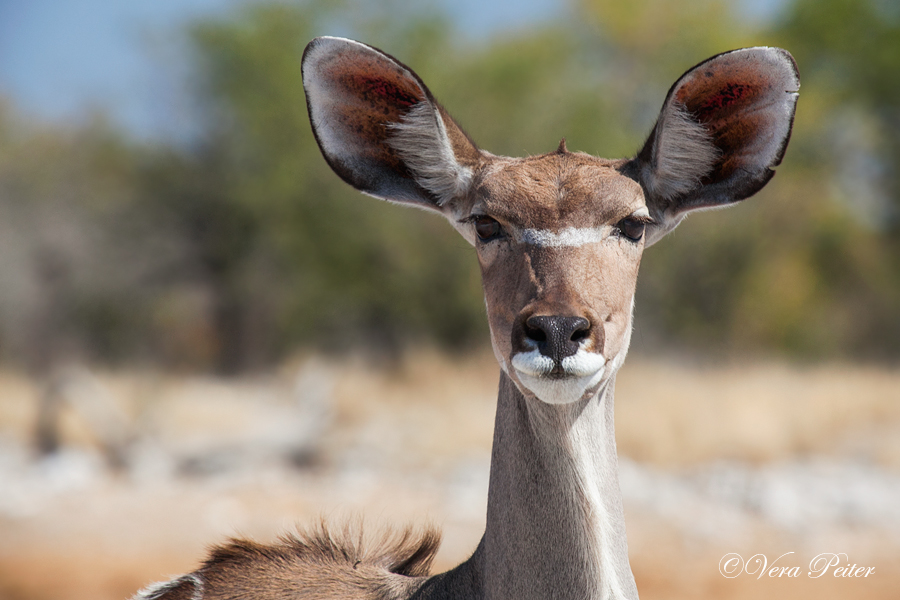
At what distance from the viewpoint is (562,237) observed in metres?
→ 2.76

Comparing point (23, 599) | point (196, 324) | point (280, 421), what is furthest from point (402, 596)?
point (196, 324)

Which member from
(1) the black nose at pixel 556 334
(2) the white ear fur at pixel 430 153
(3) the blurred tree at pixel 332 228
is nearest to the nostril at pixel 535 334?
(1) the black nose at pixel 556 334

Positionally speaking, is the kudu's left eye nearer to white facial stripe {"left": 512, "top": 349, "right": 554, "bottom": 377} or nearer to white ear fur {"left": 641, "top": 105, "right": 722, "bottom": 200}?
white ear fur {"left": 641, "top": 105, "right": 722, "bottom": 200}

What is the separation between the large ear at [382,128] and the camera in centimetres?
300

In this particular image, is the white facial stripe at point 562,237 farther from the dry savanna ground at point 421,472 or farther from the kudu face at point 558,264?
the dry savanna ground at point 421,472

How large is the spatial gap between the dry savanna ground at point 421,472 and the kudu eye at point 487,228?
368 cm

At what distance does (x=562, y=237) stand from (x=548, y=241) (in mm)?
50

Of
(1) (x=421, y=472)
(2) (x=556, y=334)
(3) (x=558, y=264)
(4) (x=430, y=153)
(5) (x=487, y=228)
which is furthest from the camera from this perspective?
(1) (x=421, y=472)

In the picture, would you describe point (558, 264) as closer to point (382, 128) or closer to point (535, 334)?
point (535, 334)

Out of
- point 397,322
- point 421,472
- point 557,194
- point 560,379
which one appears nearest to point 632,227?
point 557,194

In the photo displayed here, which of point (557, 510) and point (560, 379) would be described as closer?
point (560, 379)

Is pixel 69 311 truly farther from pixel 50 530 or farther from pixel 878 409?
pixel 878 409

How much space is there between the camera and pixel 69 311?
74.8ft

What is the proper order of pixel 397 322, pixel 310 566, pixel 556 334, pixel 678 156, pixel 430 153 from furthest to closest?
pixel 397 322
pixel 310 566
pixel 430 153
pixel 678 156
pixel 556 334
